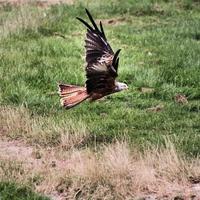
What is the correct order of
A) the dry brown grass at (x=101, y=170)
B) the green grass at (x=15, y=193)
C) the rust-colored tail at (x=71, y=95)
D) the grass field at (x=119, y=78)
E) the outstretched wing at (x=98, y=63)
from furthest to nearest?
the grass field at (x=119, y=78) < the rust-colored tail at (x=71, y=95) < the outstretched wing at (x=98, y=63) < the dry brown grass at (x=101, y=170) < the green grass at (x=15, y=193)

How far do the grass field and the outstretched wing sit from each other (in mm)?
806

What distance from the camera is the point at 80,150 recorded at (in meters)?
7.96

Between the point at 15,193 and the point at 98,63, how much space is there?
1827 mm

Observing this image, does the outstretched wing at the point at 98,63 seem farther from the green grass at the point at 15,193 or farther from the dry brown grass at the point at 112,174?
the green grass at the point at 15,193

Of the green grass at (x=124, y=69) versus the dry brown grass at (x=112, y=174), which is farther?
the green grass at (x=124, y=69)

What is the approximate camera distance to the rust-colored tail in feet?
25.6

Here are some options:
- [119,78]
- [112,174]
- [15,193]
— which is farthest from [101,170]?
[119,78]

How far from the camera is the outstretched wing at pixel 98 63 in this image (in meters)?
7.58

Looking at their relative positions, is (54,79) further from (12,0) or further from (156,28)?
(12,0)

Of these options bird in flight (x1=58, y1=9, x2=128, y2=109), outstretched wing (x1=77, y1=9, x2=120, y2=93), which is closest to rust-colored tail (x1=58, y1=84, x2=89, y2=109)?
bird in flight (x1=58, y1=9, x2=128, y2=109)

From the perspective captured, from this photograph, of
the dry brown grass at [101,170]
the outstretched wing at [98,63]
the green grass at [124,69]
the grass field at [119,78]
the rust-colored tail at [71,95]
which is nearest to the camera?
the dry brown grass at [101,170]

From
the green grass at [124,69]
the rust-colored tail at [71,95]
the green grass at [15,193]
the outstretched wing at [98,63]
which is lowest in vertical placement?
the green grass at [124,69]

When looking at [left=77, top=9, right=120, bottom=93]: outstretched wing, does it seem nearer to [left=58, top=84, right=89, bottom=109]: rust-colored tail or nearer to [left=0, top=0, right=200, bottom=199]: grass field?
[left=58, top=84, right=89, bottom=109]: rust-colored tail

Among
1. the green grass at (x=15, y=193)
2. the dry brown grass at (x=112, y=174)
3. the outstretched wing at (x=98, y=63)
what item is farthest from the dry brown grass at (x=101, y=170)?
the outstretched wing at (x=98, y=63)
